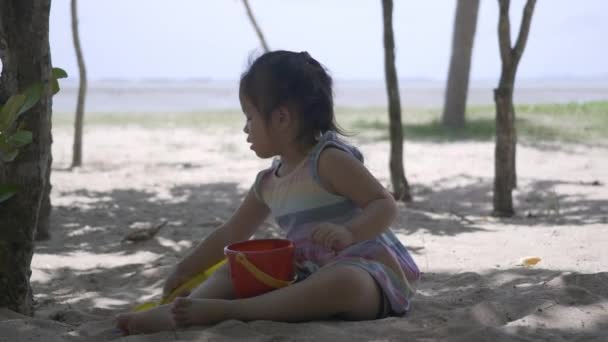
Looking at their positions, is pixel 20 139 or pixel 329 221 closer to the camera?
pixel 20 139

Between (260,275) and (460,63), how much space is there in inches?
477

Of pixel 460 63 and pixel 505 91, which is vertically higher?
pixel 505 91

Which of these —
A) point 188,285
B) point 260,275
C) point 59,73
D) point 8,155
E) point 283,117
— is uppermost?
point 59,73

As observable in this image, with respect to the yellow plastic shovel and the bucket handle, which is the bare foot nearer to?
the bucket handle

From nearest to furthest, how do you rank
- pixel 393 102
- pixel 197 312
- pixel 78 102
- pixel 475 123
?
pixel 197 312 < pixel 393 102 < pixel 78 102 < pixel 475 123

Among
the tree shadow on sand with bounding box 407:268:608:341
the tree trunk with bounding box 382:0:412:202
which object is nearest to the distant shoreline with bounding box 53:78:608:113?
the tree trunk with bounding box 382:0:412:202

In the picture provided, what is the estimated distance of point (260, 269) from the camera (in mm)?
2650

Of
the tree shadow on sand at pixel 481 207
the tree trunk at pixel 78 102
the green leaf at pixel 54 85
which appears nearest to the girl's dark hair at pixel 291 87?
the green leaf at pixel 54 85

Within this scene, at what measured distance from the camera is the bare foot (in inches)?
101

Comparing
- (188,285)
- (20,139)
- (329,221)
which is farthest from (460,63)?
(20,139)

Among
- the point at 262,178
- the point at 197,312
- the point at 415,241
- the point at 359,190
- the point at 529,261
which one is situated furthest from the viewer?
the point at 415,241

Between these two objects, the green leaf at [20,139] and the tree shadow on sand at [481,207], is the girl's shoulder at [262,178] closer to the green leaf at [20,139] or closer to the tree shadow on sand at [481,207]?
the green leaf at [20,139]

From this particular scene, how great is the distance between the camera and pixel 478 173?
929 centimetres

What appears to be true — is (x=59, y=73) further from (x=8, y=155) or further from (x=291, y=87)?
(x=291, y=87)
